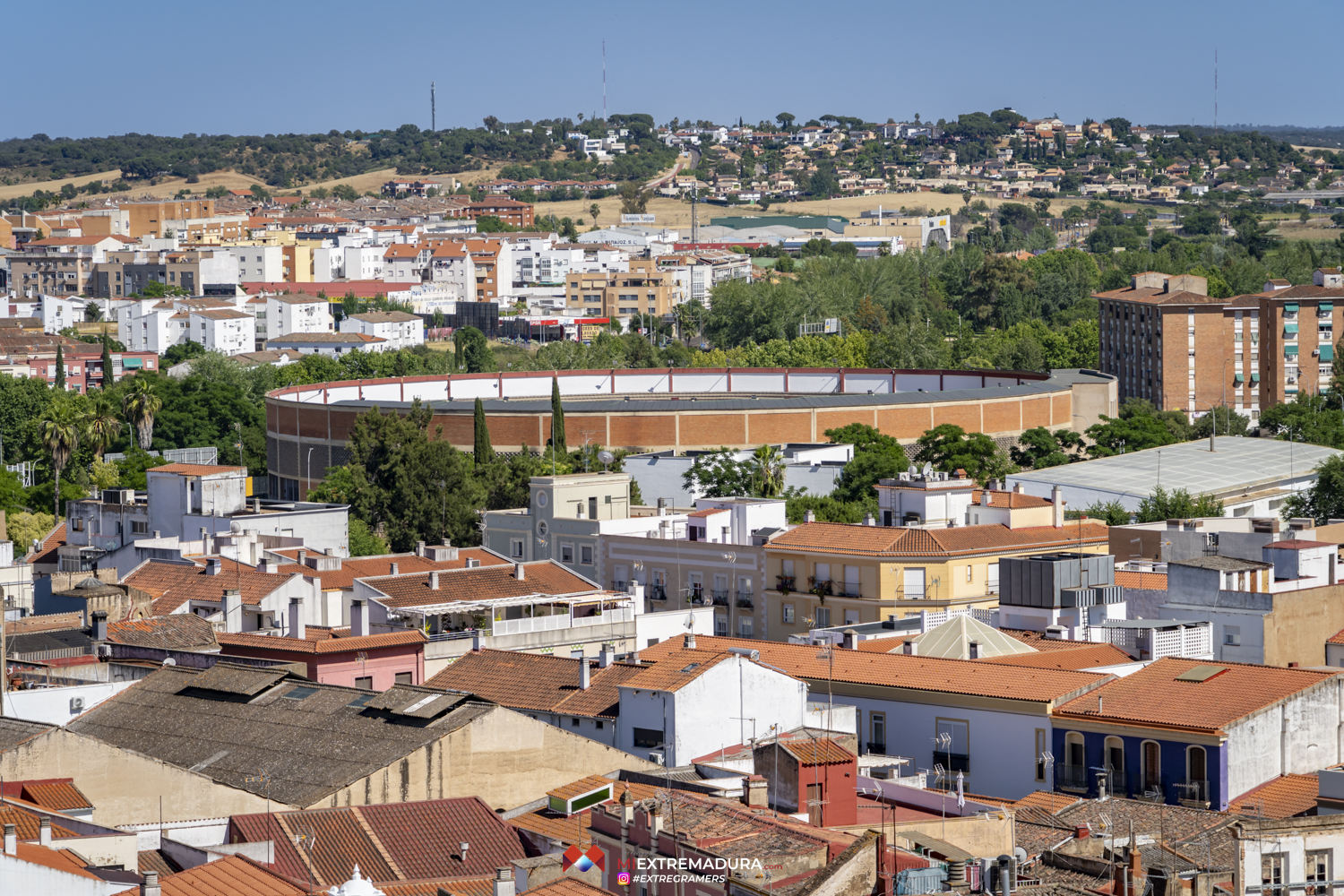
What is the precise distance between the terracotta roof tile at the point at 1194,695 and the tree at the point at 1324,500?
97.5ft

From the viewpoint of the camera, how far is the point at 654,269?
170 m

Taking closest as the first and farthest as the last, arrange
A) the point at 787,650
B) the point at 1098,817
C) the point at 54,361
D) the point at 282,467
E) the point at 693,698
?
the point at 1098,817 → the point at 693,698 → the point at 787,650 → the point at 282,467 → the point at 54,361

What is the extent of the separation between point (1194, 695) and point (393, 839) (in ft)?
29.5

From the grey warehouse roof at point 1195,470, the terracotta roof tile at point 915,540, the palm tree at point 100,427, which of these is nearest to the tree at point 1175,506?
the grey warehouse roof at point 1195,470

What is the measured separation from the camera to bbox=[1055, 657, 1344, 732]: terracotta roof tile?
2295cm

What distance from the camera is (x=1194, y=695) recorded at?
2359cm

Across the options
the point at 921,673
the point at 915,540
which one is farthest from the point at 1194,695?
the point at 915,540

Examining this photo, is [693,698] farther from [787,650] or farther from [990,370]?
→ [990,370]

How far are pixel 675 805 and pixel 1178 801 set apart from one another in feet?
22.6

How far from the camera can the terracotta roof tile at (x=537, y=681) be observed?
2570cm

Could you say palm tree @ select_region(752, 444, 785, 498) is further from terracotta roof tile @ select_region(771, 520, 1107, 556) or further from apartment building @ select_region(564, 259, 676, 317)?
apartment building @ select_region(564, 259, 676, 317)

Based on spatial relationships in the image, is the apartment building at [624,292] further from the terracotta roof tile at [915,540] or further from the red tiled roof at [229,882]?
the red tiled roof at [229,882]

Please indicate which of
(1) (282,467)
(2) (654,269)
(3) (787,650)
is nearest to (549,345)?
(2) (654,269)

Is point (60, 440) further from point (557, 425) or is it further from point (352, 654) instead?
point (352, 654)
